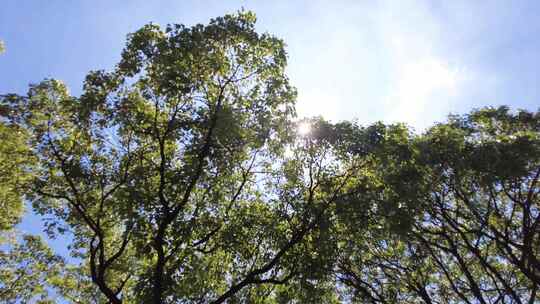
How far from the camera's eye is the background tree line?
50.9ft

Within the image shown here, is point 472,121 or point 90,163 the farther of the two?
point 472,121

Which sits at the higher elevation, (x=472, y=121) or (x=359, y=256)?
(x=472, y=121)

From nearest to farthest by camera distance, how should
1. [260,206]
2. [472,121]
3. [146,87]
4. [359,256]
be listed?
[146,87], [260,206], [472,121], [359,256]

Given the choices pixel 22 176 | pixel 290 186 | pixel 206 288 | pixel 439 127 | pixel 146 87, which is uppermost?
pixel 439 127

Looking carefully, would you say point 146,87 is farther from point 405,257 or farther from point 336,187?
point 405,257

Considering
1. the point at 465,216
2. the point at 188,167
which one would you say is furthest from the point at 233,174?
the point at 465,216

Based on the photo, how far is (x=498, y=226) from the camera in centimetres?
1964

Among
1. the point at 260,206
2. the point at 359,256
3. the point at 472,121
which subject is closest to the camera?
the point at 260,206

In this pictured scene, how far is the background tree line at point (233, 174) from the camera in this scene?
15500 millimetres

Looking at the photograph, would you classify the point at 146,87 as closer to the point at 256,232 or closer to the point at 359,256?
the point at 256,232

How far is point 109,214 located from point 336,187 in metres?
10.1

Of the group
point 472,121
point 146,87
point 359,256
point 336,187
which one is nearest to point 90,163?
point 146,87

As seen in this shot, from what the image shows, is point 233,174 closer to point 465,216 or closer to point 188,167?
point 188,167

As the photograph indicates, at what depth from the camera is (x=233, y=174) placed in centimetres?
1800
